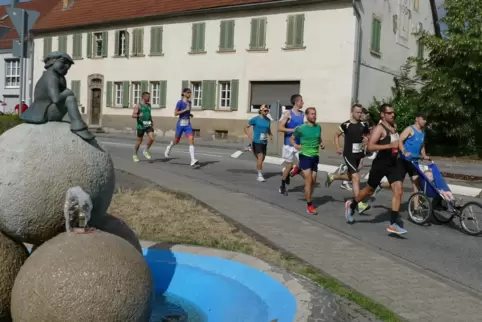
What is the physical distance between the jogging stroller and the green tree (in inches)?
627

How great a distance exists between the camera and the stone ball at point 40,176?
3699 mm

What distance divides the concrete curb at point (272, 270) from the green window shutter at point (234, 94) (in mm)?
23929

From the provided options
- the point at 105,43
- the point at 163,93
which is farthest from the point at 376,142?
the point at 105,43

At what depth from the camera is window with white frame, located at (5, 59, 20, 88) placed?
145ft

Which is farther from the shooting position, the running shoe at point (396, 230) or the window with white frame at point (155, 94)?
the window with white frame at point (155, 94)

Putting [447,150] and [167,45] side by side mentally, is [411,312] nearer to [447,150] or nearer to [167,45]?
[447,150]

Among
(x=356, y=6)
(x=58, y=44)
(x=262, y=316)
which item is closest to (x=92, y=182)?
(x=262, y=316)

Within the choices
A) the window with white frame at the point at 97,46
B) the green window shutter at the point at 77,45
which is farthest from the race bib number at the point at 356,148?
the green window shutter at the point at 77,45

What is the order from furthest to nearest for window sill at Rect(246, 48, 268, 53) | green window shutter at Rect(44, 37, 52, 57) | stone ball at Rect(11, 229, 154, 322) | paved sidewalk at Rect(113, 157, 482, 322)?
Result: green window shutter at Rect(44, 37, 52, 57), window sill at Rect(246, 48, 268, 53), paved sidewalk at Rect(113, 157, 482, 322), stone ball at Rect(11, 229, 154, 322)

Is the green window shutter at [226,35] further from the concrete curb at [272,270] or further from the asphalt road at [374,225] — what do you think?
the concrete curb at [272,270]

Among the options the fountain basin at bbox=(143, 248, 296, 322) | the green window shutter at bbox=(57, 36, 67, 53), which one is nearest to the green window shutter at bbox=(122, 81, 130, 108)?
the green window shutter at bbox=(57, 36, 67, 53)

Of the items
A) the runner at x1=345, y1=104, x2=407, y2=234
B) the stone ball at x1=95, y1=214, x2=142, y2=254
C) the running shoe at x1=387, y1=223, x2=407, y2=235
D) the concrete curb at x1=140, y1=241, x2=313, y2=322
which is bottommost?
the running shoe at x1=387, y1=223, x2=407, y2=235

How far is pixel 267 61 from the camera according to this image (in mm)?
28359

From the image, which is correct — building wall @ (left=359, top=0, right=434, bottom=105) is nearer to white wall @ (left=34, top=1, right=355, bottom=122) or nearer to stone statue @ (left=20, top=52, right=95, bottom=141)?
white wall @ (left=34, top=1, right=355, bottom=122)
